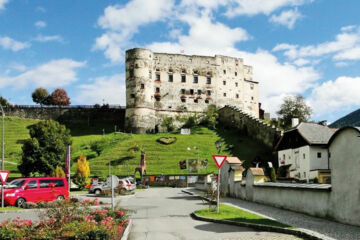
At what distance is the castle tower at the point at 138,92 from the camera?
8456 cm

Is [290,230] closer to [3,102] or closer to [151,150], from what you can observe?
[151,150]

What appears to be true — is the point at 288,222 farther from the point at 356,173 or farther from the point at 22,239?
the point at 22,239

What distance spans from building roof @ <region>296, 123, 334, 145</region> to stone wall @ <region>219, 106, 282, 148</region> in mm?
12148

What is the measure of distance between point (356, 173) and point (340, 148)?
51.0 inches

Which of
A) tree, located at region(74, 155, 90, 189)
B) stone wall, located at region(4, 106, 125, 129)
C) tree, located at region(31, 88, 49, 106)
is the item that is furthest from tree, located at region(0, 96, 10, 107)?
tree, located at region(74, 155, 90, 189)

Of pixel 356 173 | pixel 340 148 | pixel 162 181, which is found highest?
pixel 340 148

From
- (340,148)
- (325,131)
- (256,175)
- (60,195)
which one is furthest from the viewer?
(325,131)

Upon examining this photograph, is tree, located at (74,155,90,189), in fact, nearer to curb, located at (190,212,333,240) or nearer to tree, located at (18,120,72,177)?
tree, located at (18,120,72,177)

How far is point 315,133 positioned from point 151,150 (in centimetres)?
2838

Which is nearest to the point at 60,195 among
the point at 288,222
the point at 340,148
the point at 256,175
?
the point at 256,175

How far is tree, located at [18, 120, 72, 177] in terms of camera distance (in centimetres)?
4747

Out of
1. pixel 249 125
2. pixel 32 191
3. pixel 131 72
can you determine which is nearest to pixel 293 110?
pixel 249 125

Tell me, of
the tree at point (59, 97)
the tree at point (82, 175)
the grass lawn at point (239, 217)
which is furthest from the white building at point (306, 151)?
the tree at point (59, 97)

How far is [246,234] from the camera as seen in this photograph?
12234 millimetres
